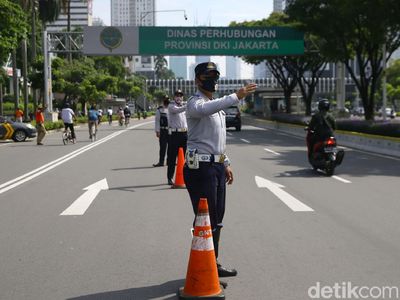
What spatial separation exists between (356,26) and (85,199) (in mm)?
22291

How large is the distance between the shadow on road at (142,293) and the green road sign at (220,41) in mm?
35761

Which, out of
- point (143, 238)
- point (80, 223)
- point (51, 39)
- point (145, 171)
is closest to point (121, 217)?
point (80, 223)

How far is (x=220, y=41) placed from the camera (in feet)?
132

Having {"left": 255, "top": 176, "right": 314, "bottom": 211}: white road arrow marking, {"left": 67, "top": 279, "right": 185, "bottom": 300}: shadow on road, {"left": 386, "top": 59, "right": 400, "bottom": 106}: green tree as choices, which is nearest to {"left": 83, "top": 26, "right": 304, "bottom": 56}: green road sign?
{"left": 255, "top": 176, "right": 314, "bottom": 211}: white road arrow marking

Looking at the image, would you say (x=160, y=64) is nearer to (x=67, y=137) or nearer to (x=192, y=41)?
(x=192, y=41)

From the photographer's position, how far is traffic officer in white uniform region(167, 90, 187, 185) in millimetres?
11555

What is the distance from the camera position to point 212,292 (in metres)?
4.66

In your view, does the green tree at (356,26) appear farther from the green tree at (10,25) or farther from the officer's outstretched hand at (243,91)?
the officer's outstretched hand at (243,91)

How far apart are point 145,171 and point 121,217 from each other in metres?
5.93

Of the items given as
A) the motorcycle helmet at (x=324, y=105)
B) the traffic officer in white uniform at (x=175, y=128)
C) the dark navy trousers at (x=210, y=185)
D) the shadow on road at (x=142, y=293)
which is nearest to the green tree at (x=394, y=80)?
the motorcycle helmet at (x=324, y=105)

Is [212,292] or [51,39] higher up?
[51,39]

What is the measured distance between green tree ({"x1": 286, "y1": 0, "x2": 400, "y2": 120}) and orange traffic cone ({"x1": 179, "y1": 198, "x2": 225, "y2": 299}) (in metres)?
20.5

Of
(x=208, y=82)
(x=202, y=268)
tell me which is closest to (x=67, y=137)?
(x=208, y=82)

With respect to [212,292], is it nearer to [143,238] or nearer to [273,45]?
[143,238]
